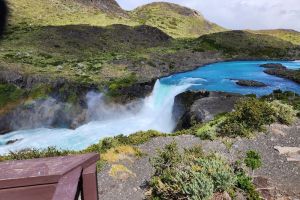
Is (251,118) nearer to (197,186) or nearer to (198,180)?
(198,180)

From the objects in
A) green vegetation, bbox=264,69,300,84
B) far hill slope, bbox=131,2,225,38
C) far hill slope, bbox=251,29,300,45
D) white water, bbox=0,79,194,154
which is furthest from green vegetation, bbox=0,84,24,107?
far hill slope, bbox=251,29,300,45

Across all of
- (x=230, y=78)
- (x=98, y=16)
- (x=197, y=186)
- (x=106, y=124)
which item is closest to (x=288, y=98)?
(x=106, y=124)

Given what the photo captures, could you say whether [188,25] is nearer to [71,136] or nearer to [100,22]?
[100,22]

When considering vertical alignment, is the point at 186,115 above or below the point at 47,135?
above

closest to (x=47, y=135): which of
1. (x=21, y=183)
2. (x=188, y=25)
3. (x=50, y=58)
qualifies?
(x=50, y=58)

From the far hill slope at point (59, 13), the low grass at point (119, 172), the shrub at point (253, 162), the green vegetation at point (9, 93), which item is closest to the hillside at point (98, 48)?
the far hill slope at point (59, 13)

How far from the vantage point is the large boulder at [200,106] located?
31.8 metres

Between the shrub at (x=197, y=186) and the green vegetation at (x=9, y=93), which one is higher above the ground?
the shrub at (x=197, y=186)

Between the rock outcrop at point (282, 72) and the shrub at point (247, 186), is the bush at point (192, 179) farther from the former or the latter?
the rock outcrop at point (282, 72)

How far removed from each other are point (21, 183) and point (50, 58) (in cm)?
5524

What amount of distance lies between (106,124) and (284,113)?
17.6 m

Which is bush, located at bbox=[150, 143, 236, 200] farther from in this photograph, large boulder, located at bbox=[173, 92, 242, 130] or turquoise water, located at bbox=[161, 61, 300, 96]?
turquoise water, located at bbox=[161, 61, 300, 96]

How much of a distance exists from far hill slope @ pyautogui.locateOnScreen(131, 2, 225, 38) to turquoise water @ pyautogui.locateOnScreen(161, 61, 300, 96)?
39295 mm

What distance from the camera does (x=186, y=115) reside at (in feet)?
111
